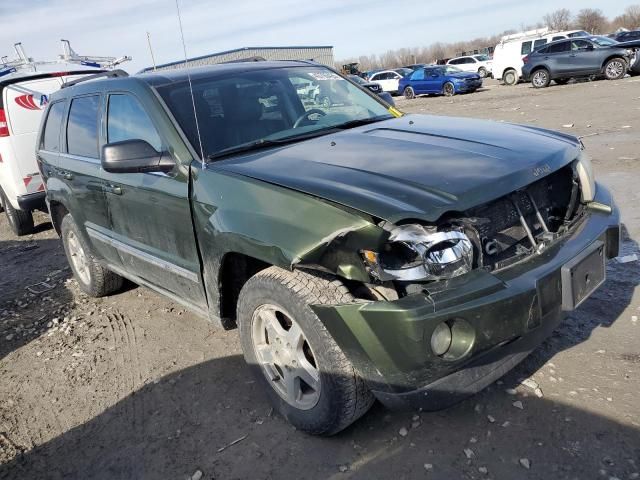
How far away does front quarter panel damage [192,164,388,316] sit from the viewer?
2.20 metres

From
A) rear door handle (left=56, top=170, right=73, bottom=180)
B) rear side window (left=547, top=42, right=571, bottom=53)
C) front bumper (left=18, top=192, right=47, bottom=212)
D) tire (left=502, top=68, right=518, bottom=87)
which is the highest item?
rear side window (left=547, top=42, right=571, bottom=53)

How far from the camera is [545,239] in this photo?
8.45 ft

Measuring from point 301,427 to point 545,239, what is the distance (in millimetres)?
1487

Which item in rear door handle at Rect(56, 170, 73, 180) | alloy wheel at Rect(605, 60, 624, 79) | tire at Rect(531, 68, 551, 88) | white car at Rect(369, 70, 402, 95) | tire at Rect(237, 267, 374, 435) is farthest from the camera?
white car at Rect(369, 70, 402, 95)

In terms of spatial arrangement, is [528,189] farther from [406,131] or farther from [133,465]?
[133,465]

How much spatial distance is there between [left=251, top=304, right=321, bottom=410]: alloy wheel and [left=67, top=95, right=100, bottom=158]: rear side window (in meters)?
2.03

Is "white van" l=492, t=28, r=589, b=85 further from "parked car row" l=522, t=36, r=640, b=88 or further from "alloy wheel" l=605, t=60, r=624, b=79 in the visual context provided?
"alloy wheel" l=605, t=60, r=624, b=79

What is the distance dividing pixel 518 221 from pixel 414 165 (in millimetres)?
556

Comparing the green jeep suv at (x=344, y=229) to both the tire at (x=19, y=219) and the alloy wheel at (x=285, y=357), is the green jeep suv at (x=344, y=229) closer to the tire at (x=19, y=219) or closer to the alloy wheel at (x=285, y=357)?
the alloy wheel at (x=285, y=357)

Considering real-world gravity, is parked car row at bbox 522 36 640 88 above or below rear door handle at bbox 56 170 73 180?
below

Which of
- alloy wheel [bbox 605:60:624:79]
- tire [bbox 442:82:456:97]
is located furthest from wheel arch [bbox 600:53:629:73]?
tire [bbox 442:82:456:97]

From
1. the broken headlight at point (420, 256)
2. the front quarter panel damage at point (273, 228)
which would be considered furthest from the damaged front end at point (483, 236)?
the front quarter panel damage at point (273, 228)

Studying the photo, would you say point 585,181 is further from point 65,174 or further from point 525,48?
point 525,48

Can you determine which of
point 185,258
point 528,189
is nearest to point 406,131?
point 528,189
